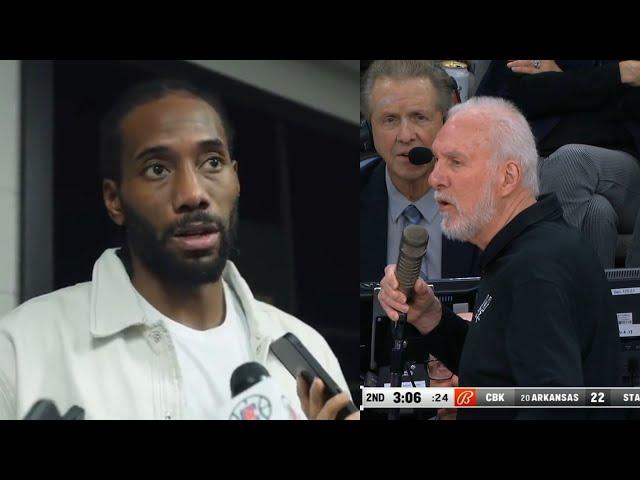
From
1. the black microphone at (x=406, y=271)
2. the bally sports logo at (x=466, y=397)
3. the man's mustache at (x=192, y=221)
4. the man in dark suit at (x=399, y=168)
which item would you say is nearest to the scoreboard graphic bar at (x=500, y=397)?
the bally sports logo at (x=466, y=397)

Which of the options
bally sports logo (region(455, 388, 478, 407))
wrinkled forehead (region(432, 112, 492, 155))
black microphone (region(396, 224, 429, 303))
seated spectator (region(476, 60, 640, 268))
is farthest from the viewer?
seated spectator (region(476, 60, 640, 268))

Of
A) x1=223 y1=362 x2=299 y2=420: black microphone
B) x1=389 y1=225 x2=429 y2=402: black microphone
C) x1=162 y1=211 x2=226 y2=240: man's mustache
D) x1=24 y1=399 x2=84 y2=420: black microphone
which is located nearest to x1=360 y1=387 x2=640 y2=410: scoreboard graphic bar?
x1=389 y1=225 x2=429 y2=402: black microphone

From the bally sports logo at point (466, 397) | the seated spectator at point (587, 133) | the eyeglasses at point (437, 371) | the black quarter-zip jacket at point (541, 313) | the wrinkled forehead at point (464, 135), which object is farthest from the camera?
the seated spectator at point (587, 133)

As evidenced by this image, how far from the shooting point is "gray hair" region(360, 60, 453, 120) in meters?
4.42

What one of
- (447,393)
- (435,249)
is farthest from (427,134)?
(447,393)

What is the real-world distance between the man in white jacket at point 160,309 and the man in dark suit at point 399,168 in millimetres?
516

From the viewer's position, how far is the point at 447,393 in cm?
421

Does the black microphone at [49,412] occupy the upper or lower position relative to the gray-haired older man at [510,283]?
lower

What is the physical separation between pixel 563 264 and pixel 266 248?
50.6 inches

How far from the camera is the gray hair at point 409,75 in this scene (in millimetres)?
4418

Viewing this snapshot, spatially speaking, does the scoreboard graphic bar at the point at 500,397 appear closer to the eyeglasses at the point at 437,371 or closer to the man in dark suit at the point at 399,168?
the eyeglasses at the point at 437,371

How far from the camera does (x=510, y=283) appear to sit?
3.79m

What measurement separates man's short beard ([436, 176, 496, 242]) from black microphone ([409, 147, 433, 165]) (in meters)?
0.22

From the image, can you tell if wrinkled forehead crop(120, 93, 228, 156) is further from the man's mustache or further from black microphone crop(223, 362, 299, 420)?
black microphone crop(223, 362, 299, 420)
